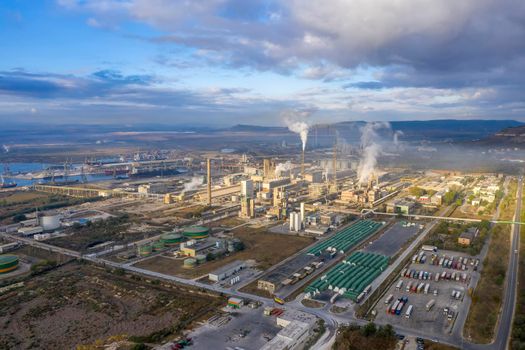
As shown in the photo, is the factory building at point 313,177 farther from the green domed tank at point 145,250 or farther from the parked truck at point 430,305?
the parked truck at point 430,305

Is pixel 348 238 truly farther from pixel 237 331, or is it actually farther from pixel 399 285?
pixel 237 331

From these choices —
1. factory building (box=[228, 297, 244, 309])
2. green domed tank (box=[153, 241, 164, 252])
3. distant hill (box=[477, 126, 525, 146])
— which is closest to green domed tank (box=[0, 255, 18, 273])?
green domed tank (box=[153, 241, 164, 252])

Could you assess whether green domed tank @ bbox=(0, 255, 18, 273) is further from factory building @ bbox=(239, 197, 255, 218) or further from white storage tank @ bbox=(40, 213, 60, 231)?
factory building @ bbox=(239, 197, 255, 218)

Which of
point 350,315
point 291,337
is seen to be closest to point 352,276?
point 350,315

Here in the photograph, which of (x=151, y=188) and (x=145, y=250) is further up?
(x=151, y=188)

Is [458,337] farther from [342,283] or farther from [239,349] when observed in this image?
[239,349]

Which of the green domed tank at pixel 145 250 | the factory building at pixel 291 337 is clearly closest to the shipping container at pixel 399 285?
the factory building at pixel 291 337
